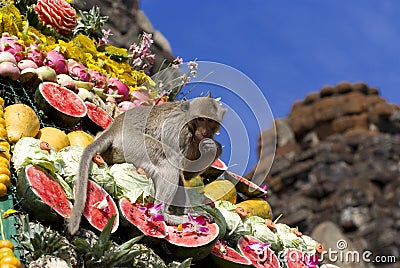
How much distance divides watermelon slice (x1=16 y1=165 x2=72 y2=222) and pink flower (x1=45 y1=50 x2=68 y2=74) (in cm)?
246

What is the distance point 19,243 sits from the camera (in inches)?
202

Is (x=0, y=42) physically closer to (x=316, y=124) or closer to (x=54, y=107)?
(x=54, y=107)

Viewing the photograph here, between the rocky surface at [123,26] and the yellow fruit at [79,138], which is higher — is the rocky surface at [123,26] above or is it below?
above

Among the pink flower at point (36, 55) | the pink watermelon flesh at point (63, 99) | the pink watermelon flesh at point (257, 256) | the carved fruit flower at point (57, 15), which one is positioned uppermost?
the carved fruit flower at point (57, 15)

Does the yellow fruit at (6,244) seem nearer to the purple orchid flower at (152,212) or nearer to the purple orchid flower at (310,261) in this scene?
the purple orchid flower at (152,212)

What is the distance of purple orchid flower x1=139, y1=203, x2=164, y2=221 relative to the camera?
6129 mm

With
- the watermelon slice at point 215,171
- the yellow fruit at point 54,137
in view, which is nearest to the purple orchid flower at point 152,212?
the yellow fruit at point 54,137

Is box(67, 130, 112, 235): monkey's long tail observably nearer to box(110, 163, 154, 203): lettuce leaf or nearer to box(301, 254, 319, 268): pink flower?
box(110, 163, 154, 203): lettuce leaf

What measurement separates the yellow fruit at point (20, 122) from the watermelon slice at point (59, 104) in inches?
18.1

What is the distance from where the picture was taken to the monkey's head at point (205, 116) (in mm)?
6215

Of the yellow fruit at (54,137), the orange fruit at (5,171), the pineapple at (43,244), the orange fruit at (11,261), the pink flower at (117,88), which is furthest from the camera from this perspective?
the pink flower at (117,88)

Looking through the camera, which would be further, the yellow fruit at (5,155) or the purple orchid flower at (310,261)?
the purple orchid flower at (310,261)

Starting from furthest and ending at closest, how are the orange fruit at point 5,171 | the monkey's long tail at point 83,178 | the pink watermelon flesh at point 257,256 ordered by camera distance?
the pink watermelon flesh at point 257,256 → the orange fruit at point 5,171 → the monkey's long tail at point 83,178

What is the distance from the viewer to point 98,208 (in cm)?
582
